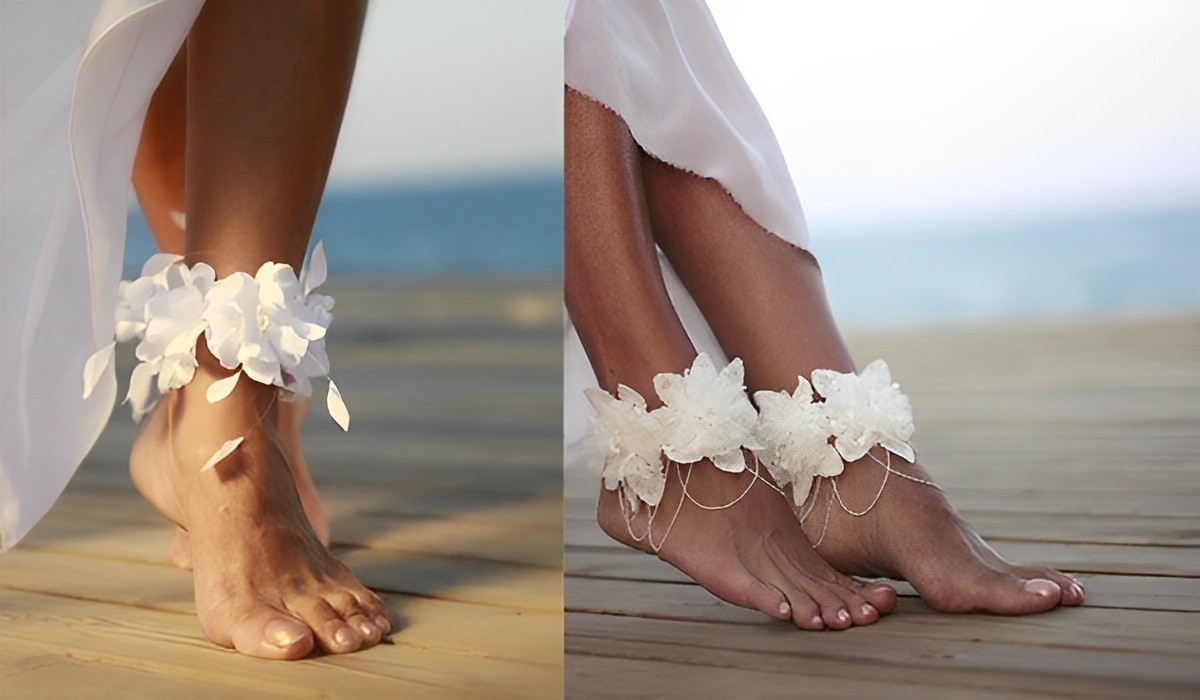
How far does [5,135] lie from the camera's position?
3.00ft

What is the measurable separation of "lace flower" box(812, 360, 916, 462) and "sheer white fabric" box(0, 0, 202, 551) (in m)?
0.52

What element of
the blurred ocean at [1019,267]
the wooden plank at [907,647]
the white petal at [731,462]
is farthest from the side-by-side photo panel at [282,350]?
the blurred ocean at [1019,267]

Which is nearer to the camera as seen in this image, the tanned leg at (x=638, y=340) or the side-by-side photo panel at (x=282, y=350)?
the side-by-side photo panel at (x=282, y=350)

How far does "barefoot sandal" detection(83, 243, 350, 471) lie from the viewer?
2.67 feet

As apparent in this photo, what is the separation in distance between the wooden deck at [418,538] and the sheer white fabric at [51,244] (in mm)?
104

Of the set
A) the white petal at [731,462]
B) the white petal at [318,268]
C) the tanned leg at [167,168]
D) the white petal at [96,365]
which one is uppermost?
the tanned leg at [167,168]

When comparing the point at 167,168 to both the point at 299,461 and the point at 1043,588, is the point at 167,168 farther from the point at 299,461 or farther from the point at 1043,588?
the point at 1043,588

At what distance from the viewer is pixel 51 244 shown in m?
0.90

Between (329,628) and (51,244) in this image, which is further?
(51,244)

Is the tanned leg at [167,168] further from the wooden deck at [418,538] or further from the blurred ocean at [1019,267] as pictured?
the blurred ocean at [1019,267]

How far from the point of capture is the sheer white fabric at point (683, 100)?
101 centimetres

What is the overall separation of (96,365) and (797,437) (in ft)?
1.65

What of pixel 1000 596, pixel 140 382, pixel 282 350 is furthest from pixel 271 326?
pixel 1000 596

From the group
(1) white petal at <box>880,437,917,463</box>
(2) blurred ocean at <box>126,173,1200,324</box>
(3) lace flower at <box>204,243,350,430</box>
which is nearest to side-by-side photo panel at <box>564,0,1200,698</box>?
(1) white petal at <box>880,437,917,463</box>
